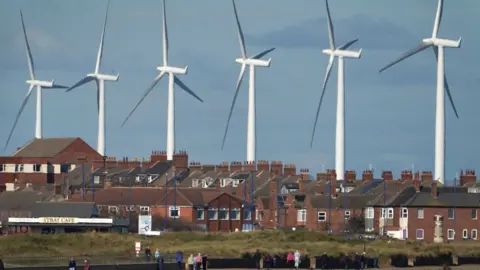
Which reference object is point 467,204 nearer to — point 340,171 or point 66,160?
point 340,171

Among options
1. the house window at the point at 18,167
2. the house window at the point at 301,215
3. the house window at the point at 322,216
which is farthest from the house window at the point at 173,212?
the house window at the point at 18,167

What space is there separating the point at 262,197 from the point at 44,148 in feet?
127

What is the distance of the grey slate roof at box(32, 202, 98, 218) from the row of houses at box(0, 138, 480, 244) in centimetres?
434

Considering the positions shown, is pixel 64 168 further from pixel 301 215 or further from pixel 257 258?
pixel 257 258

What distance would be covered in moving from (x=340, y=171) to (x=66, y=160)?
36397mm

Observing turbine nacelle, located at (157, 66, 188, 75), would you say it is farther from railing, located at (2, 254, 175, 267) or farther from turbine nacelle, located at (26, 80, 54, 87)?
railing, located at (2, 254, 175, 267)

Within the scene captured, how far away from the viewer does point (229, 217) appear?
137000mm

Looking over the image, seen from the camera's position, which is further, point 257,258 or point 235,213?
point 235,213

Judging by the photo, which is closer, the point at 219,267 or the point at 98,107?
the point at 219,267

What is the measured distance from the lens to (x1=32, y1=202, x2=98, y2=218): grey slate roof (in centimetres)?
12181

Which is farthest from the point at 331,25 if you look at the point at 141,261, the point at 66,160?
the point at 141,261

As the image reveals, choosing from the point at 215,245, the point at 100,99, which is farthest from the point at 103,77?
the point at 215,245

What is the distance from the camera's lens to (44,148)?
174875mm

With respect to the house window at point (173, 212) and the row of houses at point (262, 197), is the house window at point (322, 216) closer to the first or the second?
the row of houses at point (262, 197)
